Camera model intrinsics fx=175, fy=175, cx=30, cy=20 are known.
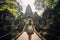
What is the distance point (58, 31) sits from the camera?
56.4 ft

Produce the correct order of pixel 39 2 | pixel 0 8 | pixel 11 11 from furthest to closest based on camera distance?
1. pixel 39 2
2. pixel 11 11
3. pixel 0 8

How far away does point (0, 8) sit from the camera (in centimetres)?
1852

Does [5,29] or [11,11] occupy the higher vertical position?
[11,11]

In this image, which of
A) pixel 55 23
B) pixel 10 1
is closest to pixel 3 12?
pixel 10 1

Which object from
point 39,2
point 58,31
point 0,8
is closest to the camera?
point 58,31

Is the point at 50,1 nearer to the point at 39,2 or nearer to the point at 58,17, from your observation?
the point at 58,17

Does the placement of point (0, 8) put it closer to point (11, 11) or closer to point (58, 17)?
point (11, 11)

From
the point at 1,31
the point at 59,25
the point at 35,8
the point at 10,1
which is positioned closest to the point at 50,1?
the point at 10,1

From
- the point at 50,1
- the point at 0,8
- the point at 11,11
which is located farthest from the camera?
the point at 50,1

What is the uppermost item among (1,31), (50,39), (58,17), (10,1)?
(10,1)

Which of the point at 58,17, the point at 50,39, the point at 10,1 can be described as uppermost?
the point at 10,1

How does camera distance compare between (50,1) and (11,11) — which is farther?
(50,1)

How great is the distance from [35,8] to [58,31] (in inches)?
813

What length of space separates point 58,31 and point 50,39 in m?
3.52
